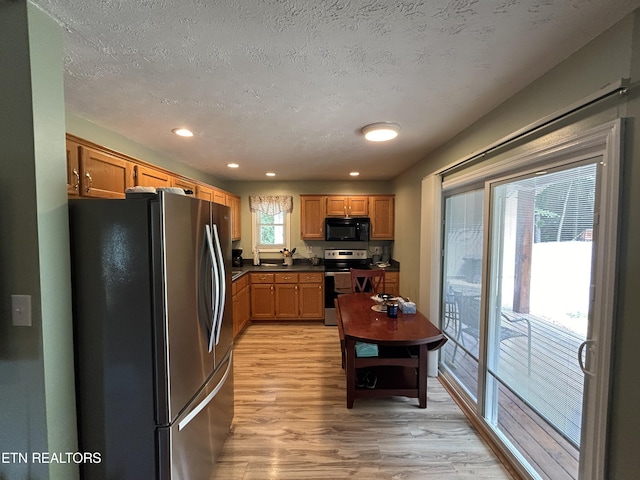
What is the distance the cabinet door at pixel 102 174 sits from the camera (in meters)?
1.84

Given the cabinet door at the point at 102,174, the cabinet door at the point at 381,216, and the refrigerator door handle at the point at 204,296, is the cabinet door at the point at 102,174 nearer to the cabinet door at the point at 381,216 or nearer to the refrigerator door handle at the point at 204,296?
the refrigerator door handle at the point at 204,296

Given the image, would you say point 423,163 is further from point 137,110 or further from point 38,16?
point 38,16

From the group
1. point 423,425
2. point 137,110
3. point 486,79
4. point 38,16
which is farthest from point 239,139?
point 423,425

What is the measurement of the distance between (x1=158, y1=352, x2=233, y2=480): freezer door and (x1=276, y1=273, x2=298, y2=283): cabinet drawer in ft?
7.89

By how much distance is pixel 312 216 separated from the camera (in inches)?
191

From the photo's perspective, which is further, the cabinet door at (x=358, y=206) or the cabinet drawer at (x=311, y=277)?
the cabinet door at (x=358, y=206)

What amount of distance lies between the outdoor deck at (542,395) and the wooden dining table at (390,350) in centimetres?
51

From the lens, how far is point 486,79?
1.51 m

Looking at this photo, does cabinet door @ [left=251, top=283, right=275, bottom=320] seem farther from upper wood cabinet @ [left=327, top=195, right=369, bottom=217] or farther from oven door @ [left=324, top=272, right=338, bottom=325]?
upper wood cabinet @ [left=327, top=195, right=369, bottom=217]

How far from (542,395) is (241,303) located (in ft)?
11.4

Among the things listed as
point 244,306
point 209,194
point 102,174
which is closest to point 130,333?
point 102,174

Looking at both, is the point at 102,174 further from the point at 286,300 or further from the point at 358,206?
the point at 358,206

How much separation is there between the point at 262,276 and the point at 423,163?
292cm

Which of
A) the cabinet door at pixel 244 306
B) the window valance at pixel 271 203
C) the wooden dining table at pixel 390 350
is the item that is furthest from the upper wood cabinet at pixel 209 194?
the wooden dining table at pixel 390 350
